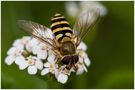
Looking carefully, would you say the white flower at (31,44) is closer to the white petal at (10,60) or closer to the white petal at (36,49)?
the white petal at (36,49)

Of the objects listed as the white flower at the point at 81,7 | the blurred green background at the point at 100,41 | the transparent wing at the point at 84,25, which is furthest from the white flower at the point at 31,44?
the white flower at the point at 81,7

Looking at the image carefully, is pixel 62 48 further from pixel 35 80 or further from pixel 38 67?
pixel 35 80

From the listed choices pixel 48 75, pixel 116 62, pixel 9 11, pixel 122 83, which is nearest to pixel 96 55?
pixel 116 62

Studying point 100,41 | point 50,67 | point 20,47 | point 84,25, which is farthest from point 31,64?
point 100,41

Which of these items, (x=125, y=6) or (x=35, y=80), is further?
(x=125, y=6)

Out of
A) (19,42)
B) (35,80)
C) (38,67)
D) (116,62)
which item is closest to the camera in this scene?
(38,67)

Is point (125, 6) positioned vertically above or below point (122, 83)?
above
